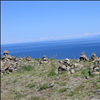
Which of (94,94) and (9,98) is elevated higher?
(94,94)

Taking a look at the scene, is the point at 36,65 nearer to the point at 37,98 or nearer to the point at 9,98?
the point at 9,98

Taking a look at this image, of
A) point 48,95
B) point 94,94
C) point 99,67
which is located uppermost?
point 99,67

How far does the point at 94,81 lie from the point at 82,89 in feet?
4.41

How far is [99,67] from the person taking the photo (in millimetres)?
12781

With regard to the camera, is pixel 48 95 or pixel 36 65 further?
pixel 36 65

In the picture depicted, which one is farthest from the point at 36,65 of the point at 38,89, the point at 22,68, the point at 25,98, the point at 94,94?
the point at 94,94

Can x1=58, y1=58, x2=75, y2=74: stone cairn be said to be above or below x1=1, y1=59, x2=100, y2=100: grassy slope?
above

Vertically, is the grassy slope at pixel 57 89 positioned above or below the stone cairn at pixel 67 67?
below

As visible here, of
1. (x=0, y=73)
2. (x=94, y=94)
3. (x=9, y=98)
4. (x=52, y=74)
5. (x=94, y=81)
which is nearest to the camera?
(x=94, y=94)

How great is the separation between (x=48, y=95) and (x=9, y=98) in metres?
3.51

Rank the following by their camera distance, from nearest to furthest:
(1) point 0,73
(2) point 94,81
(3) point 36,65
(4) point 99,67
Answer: (2) point 94,81
(4) point 99,67
(1) point 0,73
(3) point 36,65

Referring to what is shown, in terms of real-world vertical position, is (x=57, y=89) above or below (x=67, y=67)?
below

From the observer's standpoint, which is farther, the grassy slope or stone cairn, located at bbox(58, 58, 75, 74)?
stone cairn, located at bbox(58, 58, 75, 74)

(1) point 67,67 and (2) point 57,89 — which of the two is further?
(1) point 67,67
